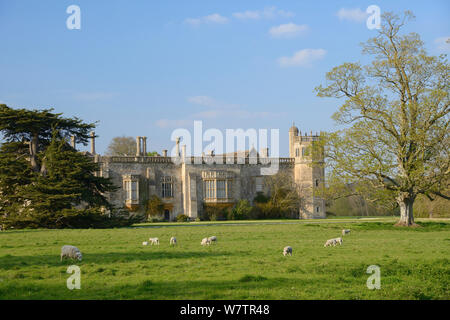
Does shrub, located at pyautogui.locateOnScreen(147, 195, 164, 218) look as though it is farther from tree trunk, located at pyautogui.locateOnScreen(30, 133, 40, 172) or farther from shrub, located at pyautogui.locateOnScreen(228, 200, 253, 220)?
tree trunk, located at pyautogui.locateOnScreen(30, 133, 40, 172)

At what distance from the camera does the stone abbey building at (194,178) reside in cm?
4853

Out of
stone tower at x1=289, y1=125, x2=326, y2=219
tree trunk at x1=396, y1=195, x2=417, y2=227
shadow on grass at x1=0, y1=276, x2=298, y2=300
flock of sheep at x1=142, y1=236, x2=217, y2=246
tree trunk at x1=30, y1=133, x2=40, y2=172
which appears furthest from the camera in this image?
stone tower at x1=289, y1=125, x2=326, y2=219

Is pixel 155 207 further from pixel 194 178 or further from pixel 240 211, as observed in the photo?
pixel 240 211

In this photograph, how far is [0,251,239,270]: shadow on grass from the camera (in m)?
12.3

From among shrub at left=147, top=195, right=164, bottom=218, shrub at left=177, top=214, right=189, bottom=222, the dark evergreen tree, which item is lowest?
→ shrub at left=177, top=214, right=189, bottom=222

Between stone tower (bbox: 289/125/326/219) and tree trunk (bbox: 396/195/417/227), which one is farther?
stone tower (bbox: 289/125/326/219)

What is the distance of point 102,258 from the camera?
43.2ft

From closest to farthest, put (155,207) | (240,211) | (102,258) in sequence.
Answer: (102,258) < (155,207) < (240,211)

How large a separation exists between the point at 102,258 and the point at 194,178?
36.8 m

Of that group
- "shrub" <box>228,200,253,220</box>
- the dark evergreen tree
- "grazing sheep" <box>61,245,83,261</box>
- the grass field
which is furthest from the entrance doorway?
"grazing sheep" <box>61,245,83,261</box>

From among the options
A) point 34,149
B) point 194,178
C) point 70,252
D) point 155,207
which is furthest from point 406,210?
point 155,207

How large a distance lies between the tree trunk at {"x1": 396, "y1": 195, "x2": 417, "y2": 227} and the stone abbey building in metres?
19.8
